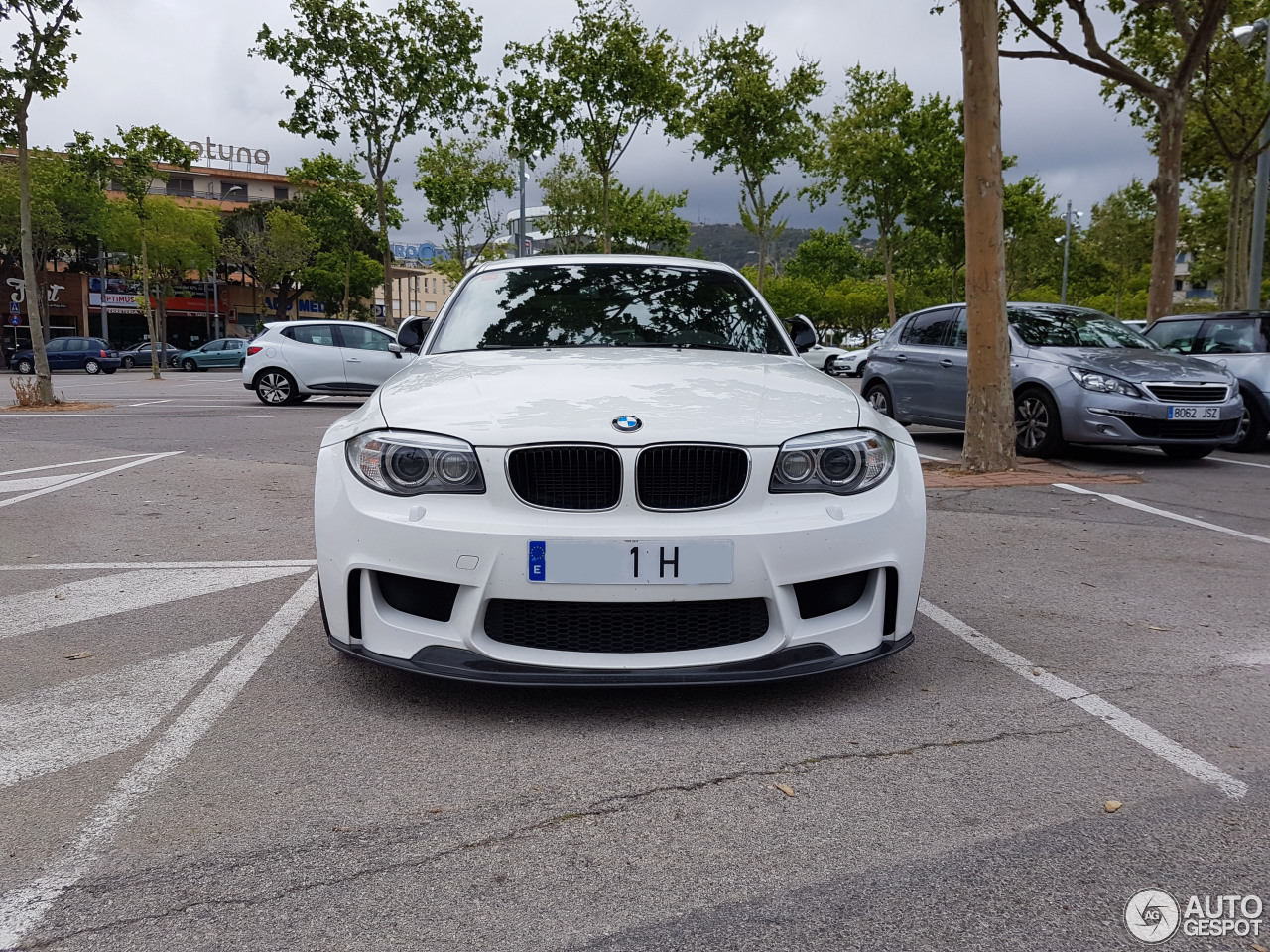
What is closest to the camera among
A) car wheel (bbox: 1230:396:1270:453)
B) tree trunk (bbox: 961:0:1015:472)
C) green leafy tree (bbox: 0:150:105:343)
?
tree trunk (bbox: 961:0:1015:472)

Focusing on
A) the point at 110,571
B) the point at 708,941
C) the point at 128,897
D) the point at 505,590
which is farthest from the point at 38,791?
the point at 110,571

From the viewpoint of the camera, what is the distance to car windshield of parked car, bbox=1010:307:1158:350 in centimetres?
1035

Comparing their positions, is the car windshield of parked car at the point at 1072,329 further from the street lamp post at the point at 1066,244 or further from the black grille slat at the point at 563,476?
the street lamp post at the point at 1066,244

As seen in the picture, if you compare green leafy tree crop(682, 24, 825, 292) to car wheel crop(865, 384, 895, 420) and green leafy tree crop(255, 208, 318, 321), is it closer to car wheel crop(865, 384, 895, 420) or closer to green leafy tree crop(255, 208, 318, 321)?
car wheel crop(865, 384, 895, 420)

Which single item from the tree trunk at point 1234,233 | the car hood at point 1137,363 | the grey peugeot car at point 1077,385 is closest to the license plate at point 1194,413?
the grey peugeot car at point 1077,385

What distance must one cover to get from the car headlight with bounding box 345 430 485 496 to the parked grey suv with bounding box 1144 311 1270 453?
32.2 ft

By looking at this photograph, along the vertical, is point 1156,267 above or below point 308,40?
below

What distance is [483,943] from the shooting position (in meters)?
2.01

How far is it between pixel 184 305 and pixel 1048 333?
6361 centimetres

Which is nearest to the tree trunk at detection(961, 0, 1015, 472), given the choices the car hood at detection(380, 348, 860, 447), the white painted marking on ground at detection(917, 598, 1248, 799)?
the white painted marking on ground at detection(917, 598, 1248, 799)

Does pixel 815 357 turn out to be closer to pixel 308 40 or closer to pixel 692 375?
pixel 308 40

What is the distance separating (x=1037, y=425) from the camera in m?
10.1

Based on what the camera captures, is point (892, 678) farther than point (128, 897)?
Yes

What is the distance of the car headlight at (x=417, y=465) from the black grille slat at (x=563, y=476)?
0.43 feet
